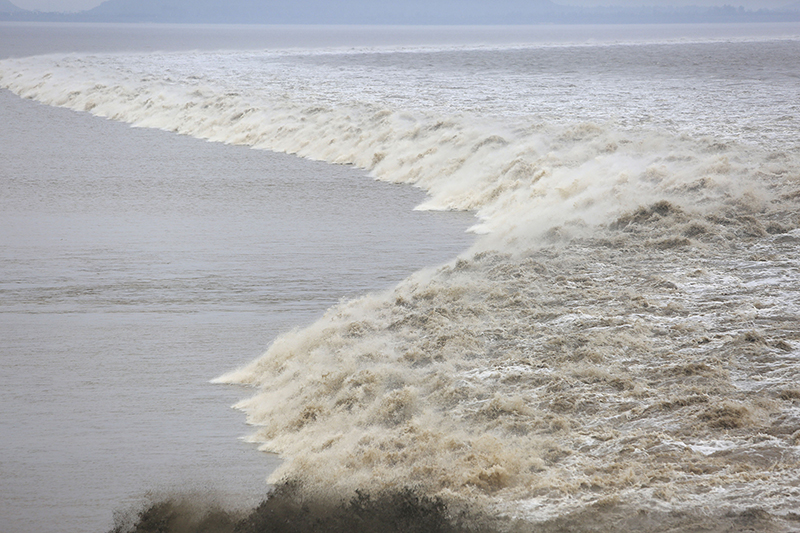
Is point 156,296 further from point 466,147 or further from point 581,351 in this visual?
point 466,147

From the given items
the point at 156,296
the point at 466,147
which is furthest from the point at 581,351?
the point at 466,147

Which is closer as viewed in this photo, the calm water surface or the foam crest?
the calm water surface

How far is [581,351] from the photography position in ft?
25.1

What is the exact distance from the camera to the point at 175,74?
43.5m

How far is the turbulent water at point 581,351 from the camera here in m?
5.57

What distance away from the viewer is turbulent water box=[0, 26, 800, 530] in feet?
18.3

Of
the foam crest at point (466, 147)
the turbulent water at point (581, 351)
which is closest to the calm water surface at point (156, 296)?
the turbulent water at point (581, 351)

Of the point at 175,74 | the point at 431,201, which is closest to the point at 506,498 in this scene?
the point at 431,201

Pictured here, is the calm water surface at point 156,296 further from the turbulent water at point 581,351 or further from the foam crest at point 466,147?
the foam crest at point 466,147

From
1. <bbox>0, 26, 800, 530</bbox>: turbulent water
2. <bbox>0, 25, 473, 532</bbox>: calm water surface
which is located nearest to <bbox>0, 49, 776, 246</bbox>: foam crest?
<bbox>0, 26, 800, 530</bbox>: turbulent water

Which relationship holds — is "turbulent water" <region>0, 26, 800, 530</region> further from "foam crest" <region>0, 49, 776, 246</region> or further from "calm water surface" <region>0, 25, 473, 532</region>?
"calm water surface" <region>0, 25, 473, 532</region>

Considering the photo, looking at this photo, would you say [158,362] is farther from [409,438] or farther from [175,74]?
[175,74]

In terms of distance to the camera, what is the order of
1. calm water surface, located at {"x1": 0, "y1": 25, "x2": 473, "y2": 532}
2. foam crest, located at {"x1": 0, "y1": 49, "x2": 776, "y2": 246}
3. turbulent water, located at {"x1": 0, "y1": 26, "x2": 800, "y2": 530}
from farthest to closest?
1. foam crest, located at {"x1": 0, "y1": 49, "x2": 776, "y2": 246}
2. calm water surface, located at {"x1": 0, "y1": 25, "x2": 473, "y2": 532}
3. turbulent water, located at {"x1": 0, "y1": 26, "x2": 800, "y2": 530}

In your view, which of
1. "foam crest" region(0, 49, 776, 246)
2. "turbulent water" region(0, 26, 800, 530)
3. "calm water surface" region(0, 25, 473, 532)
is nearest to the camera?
"turbulent water" region(0, 26, 800, 530)
